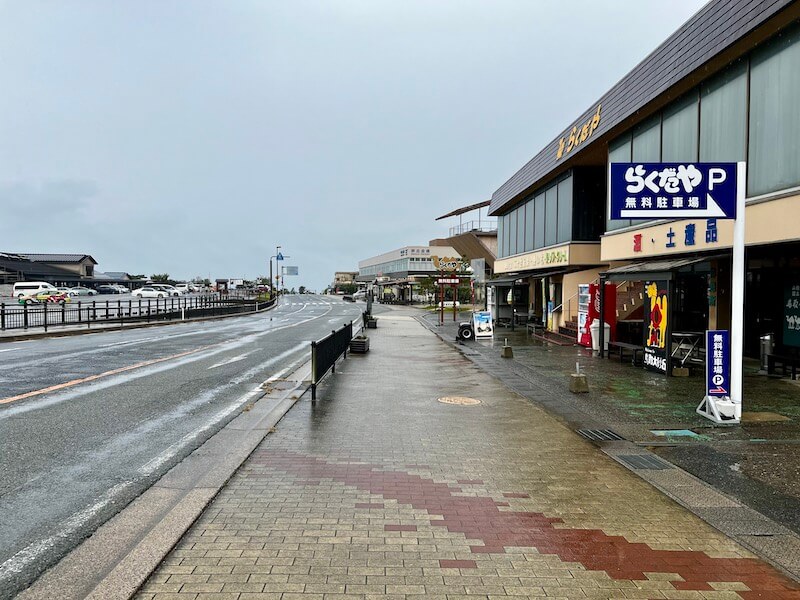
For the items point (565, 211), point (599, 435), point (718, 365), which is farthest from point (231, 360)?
point (565, 211)

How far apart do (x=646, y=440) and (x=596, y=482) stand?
6.79 feet

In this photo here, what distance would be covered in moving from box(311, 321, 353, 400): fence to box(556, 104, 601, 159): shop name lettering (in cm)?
1266

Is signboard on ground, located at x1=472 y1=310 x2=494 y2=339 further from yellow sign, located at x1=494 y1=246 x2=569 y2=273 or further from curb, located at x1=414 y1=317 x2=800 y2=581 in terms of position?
curb, located at x1=414 y1=317 x2=800 y2=581

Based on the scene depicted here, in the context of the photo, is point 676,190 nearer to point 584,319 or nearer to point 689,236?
point 689,236

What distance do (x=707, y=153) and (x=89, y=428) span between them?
15271mm

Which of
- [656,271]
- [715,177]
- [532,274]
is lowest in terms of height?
[656,271]

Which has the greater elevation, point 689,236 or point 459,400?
point 689,236

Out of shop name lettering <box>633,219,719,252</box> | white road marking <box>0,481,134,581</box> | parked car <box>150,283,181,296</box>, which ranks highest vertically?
Result: shop name lettering <box>633,219,719,252</box>

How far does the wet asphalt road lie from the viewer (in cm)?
434

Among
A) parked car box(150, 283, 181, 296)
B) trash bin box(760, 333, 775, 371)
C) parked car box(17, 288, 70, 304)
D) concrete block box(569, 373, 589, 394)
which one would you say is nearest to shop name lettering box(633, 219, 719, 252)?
trash bin box(760, 333, 775, 371)

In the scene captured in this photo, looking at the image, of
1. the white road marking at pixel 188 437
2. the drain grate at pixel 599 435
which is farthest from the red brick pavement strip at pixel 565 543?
the drain grate at pixel 599 435

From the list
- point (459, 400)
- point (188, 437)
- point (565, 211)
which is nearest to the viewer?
point (188, 437)

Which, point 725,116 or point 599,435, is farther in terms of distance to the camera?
point 725,116

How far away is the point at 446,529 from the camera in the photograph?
435 cm
